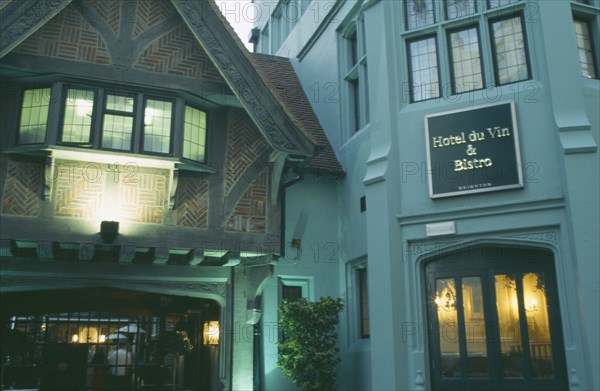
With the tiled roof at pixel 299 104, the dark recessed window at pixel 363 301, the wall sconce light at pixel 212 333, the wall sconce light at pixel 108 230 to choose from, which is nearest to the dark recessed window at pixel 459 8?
the tiled roof at pixel 299 104

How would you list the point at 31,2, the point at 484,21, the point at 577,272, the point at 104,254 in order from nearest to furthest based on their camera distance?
the point at 577,272
the point at 31,2
the point at 104,254
the point at 484,21

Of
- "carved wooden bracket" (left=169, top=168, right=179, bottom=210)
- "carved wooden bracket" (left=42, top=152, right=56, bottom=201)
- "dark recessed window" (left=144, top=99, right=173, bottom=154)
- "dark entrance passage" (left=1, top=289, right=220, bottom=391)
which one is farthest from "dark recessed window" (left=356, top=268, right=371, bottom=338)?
"carved wooden bracket" (left=42, top=152, right=56, bottom=201)

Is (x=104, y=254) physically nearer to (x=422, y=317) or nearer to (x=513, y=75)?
(x=422, y=317)

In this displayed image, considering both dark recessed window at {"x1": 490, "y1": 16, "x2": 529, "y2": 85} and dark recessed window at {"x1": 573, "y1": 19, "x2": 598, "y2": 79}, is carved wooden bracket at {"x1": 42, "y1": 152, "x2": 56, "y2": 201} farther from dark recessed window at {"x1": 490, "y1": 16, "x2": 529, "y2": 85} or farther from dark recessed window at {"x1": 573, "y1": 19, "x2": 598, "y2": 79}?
dark recessed window at {"x1": 573, "y1": 19, "x2": 598, "y2": 79}

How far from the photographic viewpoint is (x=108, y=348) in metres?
15.3

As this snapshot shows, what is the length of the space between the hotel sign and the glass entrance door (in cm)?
124

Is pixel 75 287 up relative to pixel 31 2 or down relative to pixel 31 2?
down

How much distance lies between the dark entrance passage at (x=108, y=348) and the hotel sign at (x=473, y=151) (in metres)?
6.26

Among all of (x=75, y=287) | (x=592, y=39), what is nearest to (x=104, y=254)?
(x=75, y=287)

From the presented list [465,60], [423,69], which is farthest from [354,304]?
[465,60]

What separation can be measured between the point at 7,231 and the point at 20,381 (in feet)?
21.8

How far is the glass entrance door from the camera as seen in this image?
32.6 ft

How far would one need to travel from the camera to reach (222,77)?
11578mm

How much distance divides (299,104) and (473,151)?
6514 millimetres
